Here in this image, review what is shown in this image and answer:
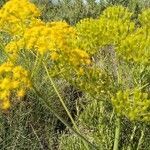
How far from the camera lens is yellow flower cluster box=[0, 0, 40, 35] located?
3713 mm

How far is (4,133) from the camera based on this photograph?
5730 millimetres

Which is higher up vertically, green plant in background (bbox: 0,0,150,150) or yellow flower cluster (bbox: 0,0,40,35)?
yellow flower cluster (bbox: 0,0,40,35)

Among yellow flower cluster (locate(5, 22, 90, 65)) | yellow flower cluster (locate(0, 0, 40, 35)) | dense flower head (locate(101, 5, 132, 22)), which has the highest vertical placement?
yellow flower cluster (locate(0, 0, 40, 35))

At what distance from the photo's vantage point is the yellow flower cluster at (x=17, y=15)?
3.71 m

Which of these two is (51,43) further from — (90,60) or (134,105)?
(134,105)

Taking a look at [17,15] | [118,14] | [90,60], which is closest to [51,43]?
[17,15]

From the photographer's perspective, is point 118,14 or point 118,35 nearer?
point 118,35

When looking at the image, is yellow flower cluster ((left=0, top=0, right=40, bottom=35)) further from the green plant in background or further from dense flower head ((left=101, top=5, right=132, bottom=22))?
dense flower head ((left=101, top=5, right=132, bottom=22))

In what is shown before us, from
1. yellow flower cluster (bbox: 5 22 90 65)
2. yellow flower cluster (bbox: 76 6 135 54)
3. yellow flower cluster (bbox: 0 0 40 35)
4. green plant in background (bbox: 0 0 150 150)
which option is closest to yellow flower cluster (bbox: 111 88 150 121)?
green plant in background (bbox: 0 0 150 150)

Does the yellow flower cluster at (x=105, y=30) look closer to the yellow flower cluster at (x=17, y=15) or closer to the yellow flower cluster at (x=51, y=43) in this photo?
the yellow flower cluster at (x=51, y=43)

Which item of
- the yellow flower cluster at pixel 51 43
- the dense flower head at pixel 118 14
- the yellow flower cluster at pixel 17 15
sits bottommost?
the dense flower head at pixel 118 14

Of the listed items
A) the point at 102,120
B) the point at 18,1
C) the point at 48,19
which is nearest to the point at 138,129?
the point at 102,120

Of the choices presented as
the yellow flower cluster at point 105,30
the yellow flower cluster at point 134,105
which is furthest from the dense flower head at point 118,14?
the yellow flower cluster at point 134,105

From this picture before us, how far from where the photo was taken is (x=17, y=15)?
374cm
